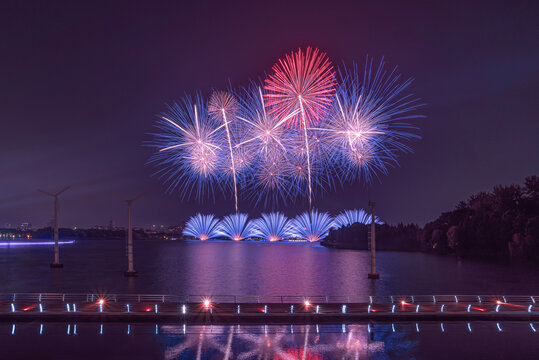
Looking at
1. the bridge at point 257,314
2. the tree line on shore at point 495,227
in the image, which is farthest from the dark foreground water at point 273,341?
the tree line on shore at point 495,227

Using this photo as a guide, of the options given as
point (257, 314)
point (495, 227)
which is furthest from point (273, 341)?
point (495, 227)

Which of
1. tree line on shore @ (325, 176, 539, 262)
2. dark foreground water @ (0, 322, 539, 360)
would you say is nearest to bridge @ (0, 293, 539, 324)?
dark foreground water @ (0, 322, 539, 360)

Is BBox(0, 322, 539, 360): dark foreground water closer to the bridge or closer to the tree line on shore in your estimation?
the bridge

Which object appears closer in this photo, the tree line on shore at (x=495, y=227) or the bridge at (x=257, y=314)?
the bridge at (x=257, y=314)

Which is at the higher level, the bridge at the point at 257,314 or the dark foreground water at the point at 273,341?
the bridge at the point at 257,314

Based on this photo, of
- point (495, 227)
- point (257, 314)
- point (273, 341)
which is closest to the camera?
point (273, 341)

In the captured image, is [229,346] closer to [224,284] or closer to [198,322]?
[198,322]

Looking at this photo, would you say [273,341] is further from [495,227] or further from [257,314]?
[495,227]

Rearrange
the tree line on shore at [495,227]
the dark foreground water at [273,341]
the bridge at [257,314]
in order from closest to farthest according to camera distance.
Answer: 1. the dark foreground water at [273,341]
2. the bridge at [257,314]
3. the tree line on shore at [495,227]

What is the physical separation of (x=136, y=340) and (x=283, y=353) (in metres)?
6.48

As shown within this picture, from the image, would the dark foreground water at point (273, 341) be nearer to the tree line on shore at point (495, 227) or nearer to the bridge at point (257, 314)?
the bridge at point (257, 314)

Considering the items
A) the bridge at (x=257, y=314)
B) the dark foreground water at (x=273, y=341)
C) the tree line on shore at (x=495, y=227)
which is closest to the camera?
the dark foreground water at (x=273, y=341)

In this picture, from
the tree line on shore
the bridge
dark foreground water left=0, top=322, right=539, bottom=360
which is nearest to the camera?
dark foreground water left=0, top=322, right=539, bottom=360

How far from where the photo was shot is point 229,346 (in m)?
18.5
